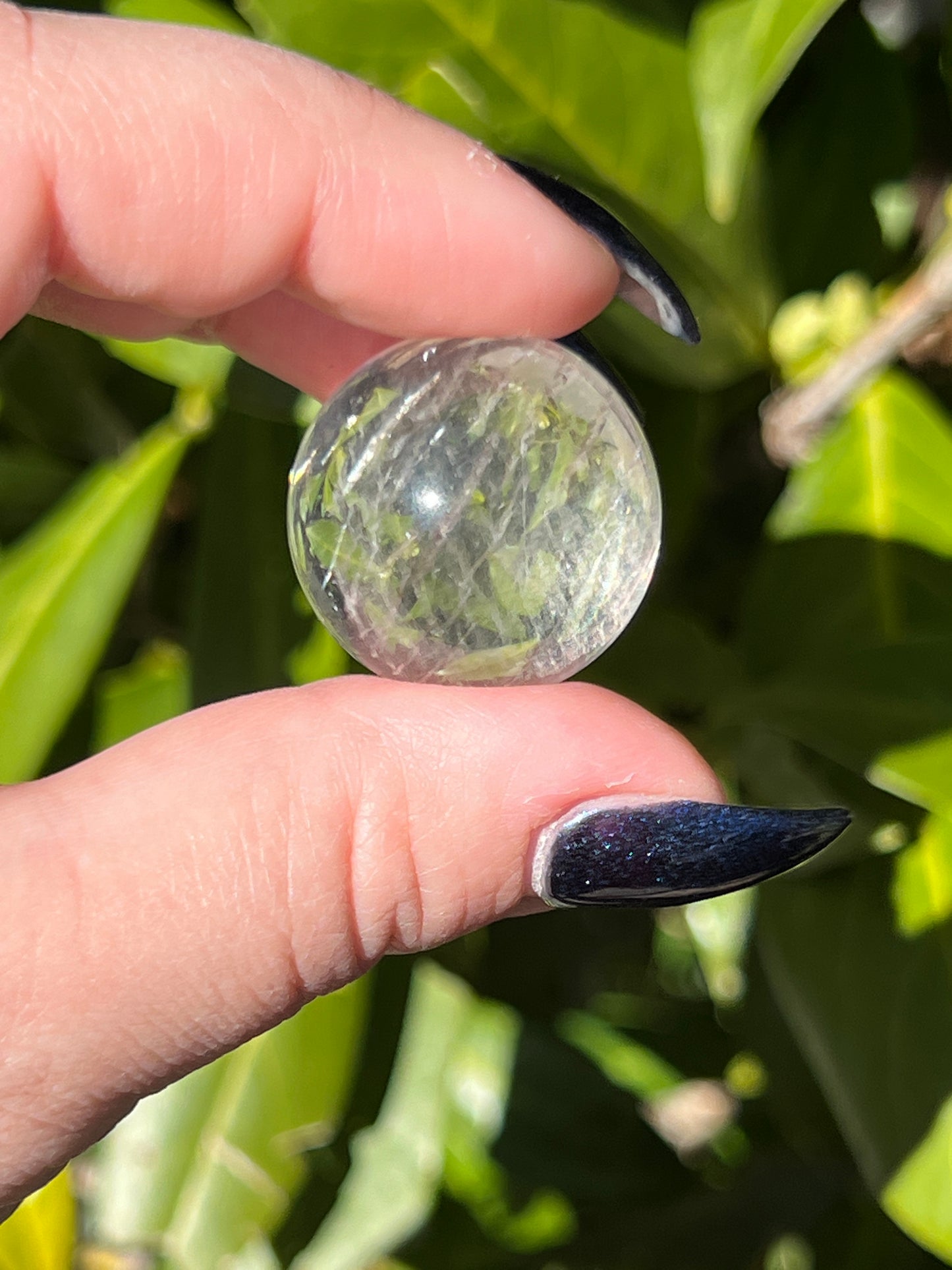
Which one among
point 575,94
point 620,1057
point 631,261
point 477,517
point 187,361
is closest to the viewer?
point 477,517

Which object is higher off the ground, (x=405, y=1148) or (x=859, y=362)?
(x=859, y=362)

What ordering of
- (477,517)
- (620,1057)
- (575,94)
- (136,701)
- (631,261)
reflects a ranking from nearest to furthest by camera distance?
(477,517) → (631,261) → (575,94) → (136,701) → (620,1057)

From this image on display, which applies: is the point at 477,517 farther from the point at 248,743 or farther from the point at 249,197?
the point at 249,197

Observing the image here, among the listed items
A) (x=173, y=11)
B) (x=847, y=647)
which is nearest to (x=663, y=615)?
(x=847, y=647)

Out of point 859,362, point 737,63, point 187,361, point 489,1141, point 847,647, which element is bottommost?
point 489,1141

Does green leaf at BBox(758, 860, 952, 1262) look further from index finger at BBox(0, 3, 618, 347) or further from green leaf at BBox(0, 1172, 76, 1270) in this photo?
green leaf at BBox(0, 1172, 76, 1270)

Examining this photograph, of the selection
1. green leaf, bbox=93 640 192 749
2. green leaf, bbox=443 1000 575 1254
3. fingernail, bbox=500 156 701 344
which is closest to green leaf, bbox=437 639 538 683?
fingernail, bbox=500 156 701 344

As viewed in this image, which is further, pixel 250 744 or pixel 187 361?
pixel 187 361
